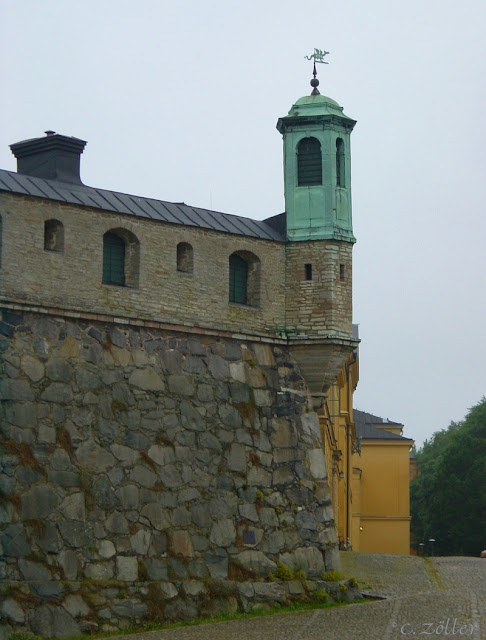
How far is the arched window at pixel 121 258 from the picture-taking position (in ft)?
91.5

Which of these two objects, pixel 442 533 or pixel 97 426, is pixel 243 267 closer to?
pixel 97 426

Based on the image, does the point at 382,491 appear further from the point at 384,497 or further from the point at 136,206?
the point at 136,206

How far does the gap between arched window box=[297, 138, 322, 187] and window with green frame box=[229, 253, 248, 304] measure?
217cm

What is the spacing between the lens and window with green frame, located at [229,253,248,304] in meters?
29.6

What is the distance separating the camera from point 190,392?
28219 mm

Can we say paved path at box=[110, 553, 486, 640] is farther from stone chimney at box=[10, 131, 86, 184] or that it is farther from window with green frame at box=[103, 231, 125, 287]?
stone chimney at box=[10, 131, 86, 184]

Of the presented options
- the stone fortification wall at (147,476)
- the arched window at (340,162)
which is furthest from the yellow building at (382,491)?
the stone fortification wall at (147,476)

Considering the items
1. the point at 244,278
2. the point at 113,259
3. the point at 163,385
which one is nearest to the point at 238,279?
the point at 244,278

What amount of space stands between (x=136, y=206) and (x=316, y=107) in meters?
4.79

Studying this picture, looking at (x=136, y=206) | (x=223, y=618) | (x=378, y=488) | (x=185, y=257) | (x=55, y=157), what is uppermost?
(x=55, y=157)

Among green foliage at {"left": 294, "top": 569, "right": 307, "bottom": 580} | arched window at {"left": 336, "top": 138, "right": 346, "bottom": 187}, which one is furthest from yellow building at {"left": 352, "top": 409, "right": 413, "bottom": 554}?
green foliage at {"left": 294, "top": 569, "right": 307, "bottom": 580}

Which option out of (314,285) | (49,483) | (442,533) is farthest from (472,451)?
(49,483)

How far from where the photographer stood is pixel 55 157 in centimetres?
2953

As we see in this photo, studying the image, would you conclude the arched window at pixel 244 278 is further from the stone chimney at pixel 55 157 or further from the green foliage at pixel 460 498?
the green foliage at pixel 460 498
